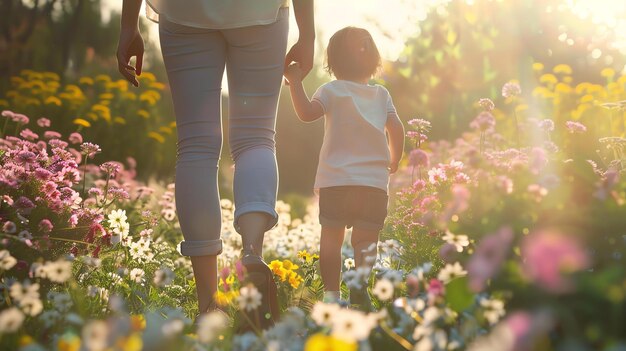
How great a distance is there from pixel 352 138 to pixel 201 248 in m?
1.00

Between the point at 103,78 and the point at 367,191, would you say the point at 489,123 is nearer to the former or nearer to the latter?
the point at 367,191

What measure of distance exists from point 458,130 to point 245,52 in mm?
6272

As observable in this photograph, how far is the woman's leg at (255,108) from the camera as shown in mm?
2508

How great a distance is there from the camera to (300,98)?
121 inches

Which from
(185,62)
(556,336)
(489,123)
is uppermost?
(185,62)

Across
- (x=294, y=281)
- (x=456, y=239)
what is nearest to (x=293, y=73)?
(x=294, y=281)

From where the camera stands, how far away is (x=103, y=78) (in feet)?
29.7

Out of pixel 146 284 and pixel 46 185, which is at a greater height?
pixel 46 185

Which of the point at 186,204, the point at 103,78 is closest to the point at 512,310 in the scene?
the point at 186,204

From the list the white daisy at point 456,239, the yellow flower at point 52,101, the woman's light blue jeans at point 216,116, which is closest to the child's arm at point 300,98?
the woman's light blue jeans at point 216,116

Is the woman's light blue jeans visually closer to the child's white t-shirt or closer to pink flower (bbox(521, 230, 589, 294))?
the child's white t-shirt

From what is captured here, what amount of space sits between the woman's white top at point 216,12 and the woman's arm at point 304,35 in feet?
0.86

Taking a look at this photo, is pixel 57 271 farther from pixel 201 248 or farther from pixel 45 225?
pixel 45 225

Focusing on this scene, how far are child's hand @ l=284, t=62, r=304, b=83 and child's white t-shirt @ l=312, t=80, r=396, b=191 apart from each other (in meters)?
0.25
